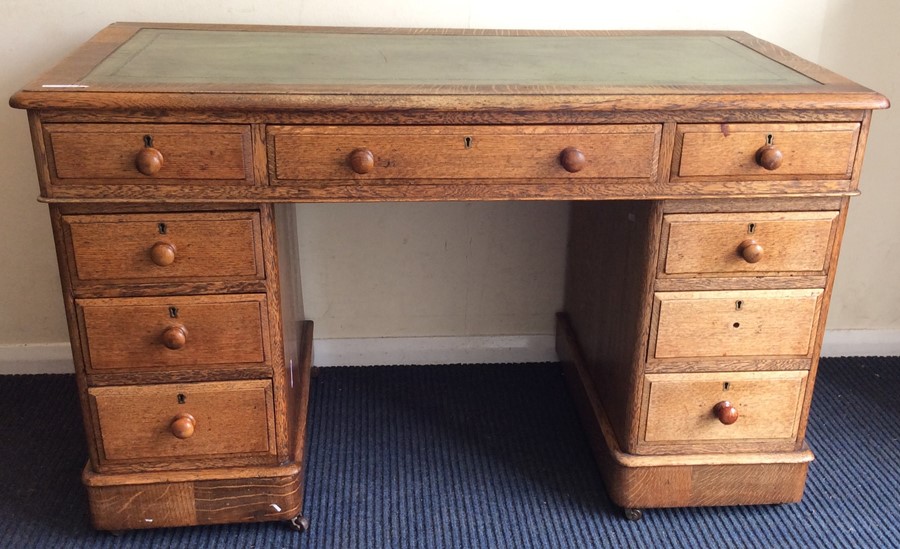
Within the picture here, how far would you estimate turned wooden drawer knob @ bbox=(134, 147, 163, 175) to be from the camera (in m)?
1.27

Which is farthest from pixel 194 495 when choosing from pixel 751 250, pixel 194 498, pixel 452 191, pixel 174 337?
pixel 751 250

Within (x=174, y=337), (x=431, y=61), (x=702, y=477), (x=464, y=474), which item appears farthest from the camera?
(x=464, y=474)

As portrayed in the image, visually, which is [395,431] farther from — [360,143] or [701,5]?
[701,5]

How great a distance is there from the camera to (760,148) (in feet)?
4.45

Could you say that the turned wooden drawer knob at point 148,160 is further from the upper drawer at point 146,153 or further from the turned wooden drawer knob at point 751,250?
the turned wooden drawer knob at point 751,250

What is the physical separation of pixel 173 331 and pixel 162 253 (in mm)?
147

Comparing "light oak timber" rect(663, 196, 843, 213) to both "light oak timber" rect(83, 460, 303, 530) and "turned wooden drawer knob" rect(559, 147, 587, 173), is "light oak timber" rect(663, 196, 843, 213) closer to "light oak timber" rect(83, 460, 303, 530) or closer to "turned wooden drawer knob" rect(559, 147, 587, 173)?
"turned wooden drawer knob" rect(559, 147, 587, 173)

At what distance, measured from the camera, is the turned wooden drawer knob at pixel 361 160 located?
4.29 ft

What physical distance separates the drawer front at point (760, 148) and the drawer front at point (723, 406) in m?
0.40

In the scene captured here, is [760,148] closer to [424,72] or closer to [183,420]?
[424,72]

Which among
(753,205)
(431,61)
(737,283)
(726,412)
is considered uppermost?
(431,61)

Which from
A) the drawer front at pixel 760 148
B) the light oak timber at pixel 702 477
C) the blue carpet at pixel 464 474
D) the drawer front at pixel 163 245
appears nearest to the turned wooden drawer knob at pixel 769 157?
the drawer front at pixel 760 148

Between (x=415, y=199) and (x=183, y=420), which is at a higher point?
(x=415, y=199)

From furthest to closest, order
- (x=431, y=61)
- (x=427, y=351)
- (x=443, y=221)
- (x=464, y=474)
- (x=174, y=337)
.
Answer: (x=427, y=351) → (x=443, y=221) → (x=464, y=474) → (x=431, y=61) → (x=174, y=337)
